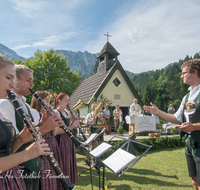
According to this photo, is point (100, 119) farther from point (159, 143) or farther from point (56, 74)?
point (56, 74)

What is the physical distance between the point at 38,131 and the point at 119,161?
1.22 meters

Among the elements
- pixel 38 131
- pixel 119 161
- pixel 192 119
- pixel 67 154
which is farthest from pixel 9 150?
pixel 192 119

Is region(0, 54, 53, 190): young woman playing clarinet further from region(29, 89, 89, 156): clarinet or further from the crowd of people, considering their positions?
region(29, 89, 89, 156): clarinet

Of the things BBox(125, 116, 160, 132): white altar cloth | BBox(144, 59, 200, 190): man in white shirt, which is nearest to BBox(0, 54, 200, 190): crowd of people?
BBox(144, 59, 200, 190): man in white shirt

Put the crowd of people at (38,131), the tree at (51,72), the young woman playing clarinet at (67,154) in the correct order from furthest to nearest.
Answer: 1. the tree at (51,72)
2. the young woman playing clarinet at (67,154)
3. the crowd of people at (38,131)

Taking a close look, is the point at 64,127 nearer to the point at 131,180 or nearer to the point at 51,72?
the point at 131,180

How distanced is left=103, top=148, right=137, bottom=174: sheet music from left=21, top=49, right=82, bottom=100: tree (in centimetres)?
2053

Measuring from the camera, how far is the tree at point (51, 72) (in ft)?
72.6

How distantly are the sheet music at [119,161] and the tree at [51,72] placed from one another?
67.4 ft

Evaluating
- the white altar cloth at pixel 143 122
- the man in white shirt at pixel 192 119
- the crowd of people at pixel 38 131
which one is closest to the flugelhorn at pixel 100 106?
the crowd of people at pixel 38 131

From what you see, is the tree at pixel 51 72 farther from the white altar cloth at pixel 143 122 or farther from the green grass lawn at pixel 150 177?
the green grass lawn at pixel 150 177

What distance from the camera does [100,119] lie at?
6656 millimetres

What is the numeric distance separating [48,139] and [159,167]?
13.0ft

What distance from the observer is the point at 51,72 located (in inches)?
898
